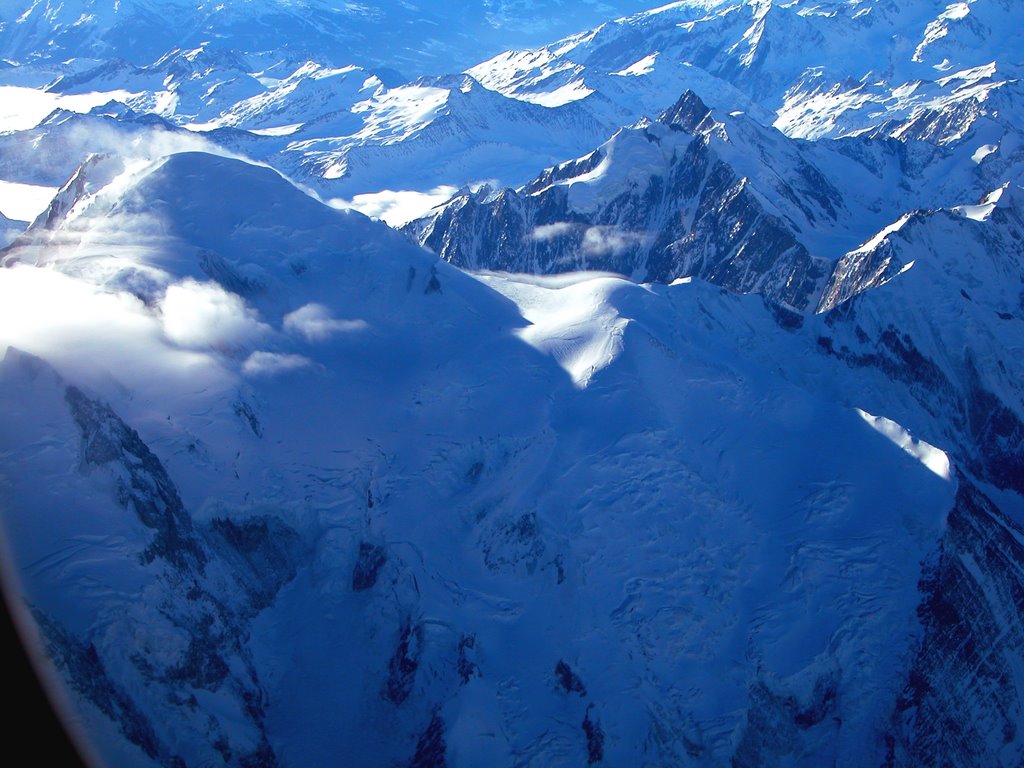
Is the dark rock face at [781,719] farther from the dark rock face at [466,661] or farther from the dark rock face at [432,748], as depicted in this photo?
the dark rock face at [432,748]

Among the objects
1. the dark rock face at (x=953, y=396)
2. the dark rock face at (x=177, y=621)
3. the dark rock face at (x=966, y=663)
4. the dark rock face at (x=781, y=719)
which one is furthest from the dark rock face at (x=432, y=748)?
the dark rock face at (x=953, y=396)

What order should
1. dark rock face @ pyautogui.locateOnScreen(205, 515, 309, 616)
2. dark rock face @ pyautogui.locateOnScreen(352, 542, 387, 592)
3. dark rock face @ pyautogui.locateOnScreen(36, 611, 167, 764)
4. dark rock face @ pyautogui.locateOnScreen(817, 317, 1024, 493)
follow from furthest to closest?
dark rock face @ pyautogui.locateOnScreen(817, 317, 1024, 493)
dark rock face @ pyautogui.locateOnScreen(352, 542, 387, 592)
dark rock face @ pyautogui.locateOnScreen(205, 515, 309, 616)
dark rock face @ pyautogui.locateOnScreen(36, 611, 167, 764)

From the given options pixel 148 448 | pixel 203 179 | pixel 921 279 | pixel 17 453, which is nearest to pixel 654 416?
pixel 148 448

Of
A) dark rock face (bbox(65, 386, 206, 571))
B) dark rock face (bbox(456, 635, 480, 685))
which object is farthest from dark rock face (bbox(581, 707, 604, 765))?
dark rock face (bbox(65, 386, 206, 571))

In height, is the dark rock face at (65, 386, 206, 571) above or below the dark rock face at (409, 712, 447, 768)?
above

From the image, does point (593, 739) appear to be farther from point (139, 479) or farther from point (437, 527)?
point (139, 479)

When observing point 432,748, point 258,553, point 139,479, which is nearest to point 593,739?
point 432,748

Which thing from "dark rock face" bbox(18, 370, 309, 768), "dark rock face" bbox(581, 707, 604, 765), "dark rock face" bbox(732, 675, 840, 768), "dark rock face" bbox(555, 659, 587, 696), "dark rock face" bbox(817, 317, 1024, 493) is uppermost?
"dark rock face" bbox(18, 370, 309, 768)

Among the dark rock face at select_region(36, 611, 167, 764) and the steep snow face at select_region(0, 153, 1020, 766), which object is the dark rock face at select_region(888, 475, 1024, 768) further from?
the dark rock face at select_region(36, 611, 167, 764)
